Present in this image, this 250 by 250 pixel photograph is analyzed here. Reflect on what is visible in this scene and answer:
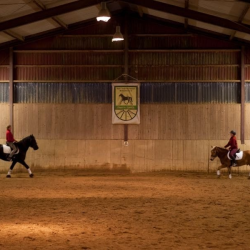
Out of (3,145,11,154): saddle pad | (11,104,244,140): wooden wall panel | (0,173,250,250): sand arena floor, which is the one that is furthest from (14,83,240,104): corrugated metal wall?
(0,173,250,250): sand arena floor

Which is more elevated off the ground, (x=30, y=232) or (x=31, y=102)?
(x=31, y=102)

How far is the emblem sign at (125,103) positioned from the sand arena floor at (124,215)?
4.32 m

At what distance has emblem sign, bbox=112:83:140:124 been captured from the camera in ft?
70.4

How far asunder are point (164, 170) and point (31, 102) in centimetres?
659

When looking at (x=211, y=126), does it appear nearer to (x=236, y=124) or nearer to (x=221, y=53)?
(x=236, y=124)

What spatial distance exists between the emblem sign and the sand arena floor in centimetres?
432

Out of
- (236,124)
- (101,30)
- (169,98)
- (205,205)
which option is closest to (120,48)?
(101,30)

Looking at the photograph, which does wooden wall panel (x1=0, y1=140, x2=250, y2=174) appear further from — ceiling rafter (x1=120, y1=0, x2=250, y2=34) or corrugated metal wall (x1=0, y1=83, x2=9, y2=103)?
ceiling rafter (x1=120, y1=0, x2=250, y2=34)

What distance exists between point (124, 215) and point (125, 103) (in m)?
11.6

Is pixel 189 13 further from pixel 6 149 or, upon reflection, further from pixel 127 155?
pixel 6 149

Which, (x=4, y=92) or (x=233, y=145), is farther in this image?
(x=4, y=92)

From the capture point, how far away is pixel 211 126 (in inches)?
847

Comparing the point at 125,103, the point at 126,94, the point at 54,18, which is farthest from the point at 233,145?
the point at 54,18

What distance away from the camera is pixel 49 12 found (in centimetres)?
1714
